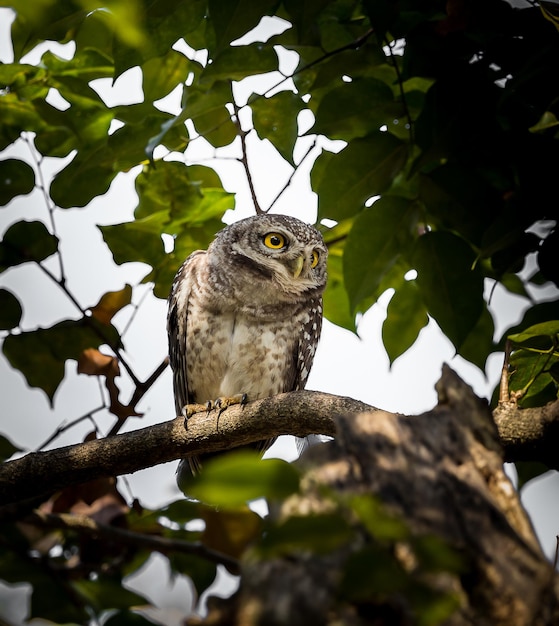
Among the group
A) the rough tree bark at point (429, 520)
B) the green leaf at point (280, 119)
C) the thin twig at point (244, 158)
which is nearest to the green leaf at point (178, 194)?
the thin twig at point (244, 158)

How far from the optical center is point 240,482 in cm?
64

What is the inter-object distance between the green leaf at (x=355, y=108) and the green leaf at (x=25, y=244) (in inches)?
37.9

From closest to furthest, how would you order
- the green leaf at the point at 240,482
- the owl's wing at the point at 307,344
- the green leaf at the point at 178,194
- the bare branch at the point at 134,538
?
the green leaf at the point at 240,482 < the bare branch at the point at 134,538 < the green leaf at the point at 178,194 < the owl's wing at the point at 307,344

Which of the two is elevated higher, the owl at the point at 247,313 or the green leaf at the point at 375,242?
the owl at the point at 247,313

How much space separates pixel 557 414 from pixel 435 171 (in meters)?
0.75

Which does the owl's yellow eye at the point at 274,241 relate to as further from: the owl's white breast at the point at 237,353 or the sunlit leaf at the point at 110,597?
the sunlit leaf at the point at 110,597

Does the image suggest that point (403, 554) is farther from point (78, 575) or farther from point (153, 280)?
point (153, 280)

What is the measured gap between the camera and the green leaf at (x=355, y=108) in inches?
78.5

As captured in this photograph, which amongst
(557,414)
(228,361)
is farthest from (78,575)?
(228,361)

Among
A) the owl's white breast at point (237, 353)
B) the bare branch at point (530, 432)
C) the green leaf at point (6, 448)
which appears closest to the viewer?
the bare branch at point (530, 432)

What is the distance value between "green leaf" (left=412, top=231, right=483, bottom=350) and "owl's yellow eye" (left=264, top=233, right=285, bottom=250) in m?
1.28

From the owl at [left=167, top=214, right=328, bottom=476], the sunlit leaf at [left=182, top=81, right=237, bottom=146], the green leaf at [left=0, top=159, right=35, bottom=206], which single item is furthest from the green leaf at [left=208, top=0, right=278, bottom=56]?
the owl at [left=167, top=214, right=328, bottom=476]

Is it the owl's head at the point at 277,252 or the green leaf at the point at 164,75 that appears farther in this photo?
the owl's head at the point at 277,252

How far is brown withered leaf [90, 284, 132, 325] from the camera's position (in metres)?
2.38
